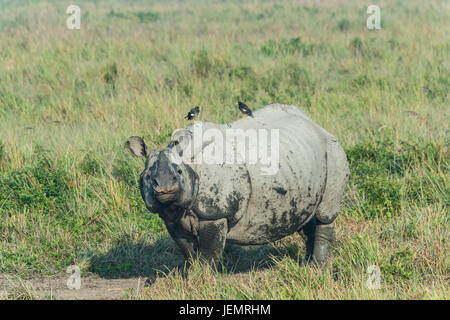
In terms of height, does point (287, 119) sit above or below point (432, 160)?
above

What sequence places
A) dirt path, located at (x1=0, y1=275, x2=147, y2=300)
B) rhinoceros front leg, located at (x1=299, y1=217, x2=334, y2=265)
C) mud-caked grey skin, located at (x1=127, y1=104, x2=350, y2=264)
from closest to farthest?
mud-caked grey skin, located at (x1=127, y1=104, x2=350, y2=264)
dirt path, located at (x1=0, y1=275, x2=147, y2=300)
rhinoceros front leg, located at (x1=299, y1=217, x2=334, y2=265)

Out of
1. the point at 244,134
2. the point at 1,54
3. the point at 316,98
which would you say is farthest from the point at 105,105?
the point at 244,134

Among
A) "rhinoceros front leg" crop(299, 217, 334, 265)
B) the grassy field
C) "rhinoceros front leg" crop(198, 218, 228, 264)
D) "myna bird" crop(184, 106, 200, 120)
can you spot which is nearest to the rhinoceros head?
"rhinoceros front leg" crop(198, 218, 228, 264)

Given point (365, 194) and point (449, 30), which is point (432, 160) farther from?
point (449, 30)

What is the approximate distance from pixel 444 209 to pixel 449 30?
935 cm

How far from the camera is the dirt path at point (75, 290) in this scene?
432 centimetres

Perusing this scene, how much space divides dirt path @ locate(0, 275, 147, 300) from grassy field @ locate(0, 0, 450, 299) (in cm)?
6

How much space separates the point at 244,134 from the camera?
438 centimetres

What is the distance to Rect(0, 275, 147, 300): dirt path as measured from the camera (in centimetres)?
432

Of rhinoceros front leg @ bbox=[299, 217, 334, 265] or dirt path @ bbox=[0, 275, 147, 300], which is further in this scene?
rhinoceros front leg @ bbox=[299, 217, 334, 265]

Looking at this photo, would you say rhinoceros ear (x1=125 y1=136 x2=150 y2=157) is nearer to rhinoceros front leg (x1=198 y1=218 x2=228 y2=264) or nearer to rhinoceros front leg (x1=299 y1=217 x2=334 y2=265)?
rhinoceros front leg (x1=198 y1=218 x2=228 y2=264)

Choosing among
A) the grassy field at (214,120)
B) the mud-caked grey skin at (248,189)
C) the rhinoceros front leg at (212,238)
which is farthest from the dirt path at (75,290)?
the mud-caked grey skin at (248,189)

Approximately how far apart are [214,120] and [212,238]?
433 cm

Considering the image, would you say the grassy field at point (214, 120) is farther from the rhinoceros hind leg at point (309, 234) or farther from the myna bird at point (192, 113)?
the myna bird at point (192, 113)
